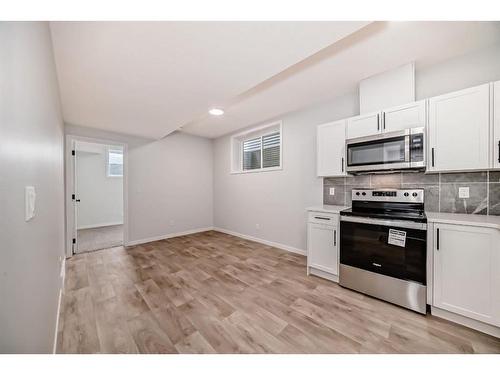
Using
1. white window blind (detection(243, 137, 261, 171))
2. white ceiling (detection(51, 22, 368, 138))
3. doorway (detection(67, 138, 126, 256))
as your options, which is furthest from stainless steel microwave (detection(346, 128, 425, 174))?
doorway (detection(67, 138, 126, 256))

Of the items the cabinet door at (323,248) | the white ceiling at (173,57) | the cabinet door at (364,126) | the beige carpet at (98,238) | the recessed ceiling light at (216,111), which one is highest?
the recessed ceiling light at (216,111)

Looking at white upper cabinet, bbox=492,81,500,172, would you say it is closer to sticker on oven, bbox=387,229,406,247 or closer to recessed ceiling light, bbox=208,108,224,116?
sticker on oven, bbox=387,229,406,247

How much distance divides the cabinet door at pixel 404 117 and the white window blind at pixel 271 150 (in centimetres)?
197

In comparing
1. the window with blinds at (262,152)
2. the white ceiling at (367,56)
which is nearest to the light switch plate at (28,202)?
the white ceiling at (367,56)

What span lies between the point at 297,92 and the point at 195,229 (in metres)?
3.95

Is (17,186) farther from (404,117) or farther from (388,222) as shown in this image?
(404,117)

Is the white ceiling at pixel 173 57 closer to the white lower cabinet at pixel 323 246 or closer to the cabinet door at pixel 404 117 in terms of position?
the cabinet door at pixel 404 117

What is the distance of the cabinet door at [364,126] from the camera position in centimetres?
231

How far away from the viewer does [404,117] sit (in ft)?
6.97

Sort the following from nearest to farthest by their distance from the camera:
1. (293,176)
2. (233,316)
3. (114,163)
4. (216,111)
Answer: (233,316), (216,111), (293,176), (114,163)

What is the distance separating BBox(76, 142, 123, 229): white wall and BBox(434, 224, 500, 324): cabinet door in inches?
289

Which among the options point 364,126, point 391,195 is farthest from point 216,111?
point 391,195

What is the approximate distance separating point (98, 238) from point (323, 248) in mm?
4970
